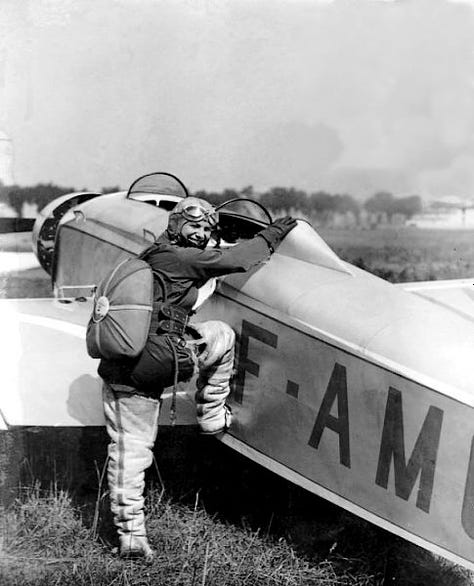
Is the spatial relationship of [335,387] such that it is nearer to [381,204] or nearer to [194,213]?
[194,213]

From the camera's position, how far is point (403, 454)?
3295 millimetres

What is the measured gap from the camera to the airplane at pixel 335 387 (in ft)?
10.6

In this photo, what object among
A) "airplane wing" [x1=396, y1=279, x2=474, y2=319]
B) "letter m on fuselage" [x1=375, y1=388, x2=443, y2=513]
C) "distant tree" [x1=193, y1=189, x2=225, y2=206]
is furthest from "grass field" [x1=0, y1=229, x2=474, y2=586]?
"distant tree" [x1=193, y1=189, x2=225, y2=206]

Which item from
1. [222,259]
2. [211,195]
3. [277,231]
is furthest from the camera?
[211,195]

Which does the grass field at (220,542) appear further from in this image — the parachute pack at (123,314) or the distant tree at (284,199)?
the distant tree at (284,199)

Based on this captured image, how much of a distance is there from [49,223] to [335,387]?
13.6 ft

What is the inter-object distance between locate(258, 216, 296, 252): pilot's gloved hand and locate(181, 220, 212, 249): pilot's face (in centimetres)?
32

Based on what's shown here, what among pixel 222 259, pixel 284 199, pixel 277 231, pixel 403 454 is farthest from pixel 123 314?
pixel 284 199

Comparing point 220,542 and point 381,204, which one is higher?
point 381,204

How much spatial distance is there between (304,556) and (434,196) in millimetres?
2331

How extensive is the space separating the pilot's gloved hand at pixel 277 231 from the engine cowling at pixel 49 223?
3.03 meters

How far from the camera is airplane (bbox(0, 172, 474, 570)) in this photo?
3.22m

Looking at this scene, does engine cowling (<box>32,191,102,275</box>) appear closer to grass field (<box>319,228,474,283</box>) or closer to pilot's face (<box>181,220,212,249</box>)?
grass field (<box>319,228,474,283</box>)

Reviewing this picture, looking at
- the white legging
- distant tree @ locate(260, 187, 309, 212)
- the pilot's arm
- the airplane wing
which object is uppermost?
distant tree @ locate(260, 187, 309, 212)
